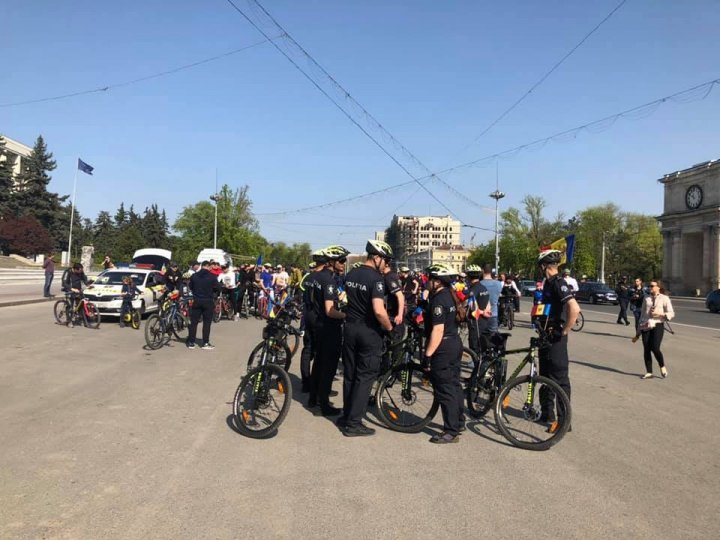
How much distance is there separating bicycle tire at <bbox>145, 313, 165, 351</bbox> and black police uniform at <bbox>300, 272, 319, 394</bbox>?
193 inches

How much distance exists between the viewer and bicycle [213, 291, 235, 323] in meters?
18.7

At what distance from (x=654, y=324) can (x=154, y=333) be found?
9.45m

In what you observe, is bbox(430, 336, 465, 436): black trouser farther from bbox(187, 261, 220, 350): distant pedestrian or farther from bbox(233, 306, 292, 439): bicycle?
bbox(187, 261, 220, 350): distant pedestrian

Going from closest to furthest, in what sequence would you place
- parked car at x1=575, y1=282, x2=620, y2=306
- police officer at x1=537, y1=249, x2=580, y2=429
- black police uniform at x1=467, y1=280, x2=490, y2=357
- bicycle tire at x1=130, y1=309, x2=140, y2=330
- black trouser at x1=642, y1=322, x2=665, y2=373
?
police officer at x1=537, y1=249, x2=580, y2=429
black police uniform at x1=467, y1=280, x2=490, y2=357
black trouser at x1=642, y1=322, x2=665, y2=373
bicycle tire at x1=130, y1=309, x2=140, y2=330
parked car at x1=575, y1=282, x2=620, y2=306

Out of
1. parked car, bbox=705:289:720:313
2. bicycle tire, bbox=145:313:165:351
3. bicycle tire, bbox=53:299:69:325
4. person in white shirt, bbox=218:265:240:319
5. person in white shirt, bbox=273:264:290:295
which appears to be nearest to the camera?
bicycle tire, bbox=145:313:165:351

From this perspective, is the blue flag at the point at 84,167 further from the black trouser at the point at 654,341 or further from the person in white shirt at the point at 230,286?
the black trouser at the point at 654,341

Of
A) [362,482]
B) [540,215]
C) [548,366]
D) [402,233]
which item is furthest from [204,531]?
[402,233]

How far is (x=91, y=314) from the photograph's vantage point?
15.0m

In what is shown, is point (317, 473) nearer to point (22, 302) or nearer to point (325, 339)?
point (325, 339)

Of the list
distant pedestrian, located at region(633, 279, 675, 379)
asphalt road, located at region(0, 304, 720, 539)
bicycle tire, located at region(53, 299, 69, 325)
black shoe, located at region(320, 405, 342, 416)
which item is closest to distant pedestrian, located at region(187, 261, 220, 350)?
asphalt road, located at region(0, 304, 720, 539)

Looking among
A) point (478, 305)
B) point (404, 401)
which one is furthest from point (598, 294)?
point (404, 401)

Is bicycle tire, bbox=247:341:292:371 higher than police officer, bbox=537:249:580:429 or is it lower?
lower

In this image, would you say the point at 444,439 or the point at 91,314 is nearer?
the point at 444,439

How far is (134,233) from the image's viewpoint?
8912 centimetres
